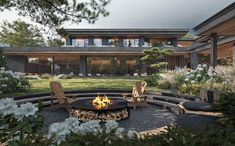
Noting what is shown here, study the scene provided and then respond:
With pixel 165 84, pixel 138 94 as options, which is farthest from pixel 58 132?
pixel 165 84

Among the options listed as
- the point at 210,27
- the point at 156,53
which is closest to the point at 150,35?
the point at 156,53

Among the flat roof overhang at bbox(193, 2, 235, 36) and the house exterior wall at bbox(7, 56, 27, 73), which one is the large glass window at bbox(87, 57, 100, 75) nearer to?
the house exterior wall at bbox(7, 56, 27, 73)

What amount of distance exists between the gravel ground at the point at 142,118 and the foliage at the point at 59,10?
12.9 feet

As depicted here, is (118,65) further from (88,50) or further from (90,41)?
(90,41)

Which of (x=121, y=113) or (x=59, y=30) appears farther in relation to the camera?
(x=59, y=30)

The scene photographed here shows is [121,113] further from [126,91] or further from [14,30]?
[14,30]

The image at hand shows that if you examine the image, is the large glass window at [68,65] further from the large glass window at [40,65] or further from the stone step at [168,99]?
the stone step at [168,99]

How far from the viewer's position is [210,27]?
40.8ft

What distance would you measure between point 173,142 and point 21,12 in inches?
397

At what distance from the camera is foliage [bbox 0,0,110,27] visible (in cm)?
1090

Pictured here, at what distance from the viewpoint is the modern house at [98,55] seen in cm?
3678

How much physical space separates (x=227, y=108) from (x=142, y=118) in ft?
15.7

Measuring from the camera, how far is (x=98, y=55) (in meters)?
37.8

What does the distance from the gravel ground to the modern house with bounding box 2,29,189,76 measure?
80.6 ft
